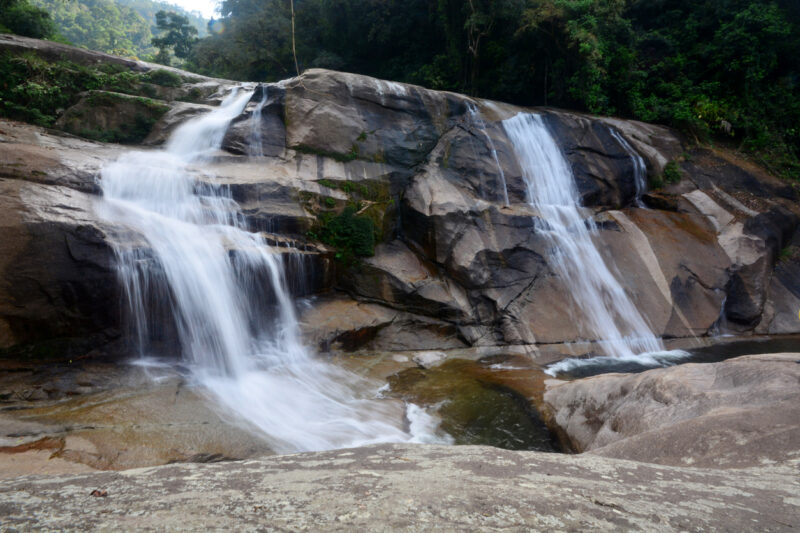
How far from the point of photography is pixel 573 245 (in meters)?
11.0

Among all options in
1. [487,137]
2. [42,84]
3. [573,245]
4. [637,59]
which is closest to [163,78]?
[42,84]

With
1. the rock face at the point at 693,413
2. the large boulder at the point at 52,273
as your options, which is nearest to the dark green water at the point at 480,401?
the rock face at the point at 693,413

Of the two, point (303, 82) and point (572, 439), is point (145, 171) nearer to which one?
point (303, 82)

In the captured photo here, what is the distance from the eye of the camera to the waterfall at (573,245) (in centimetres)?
994

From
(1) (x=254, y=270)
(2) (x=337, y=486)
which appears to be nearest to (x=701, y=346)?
(1) (x=254, y=270)

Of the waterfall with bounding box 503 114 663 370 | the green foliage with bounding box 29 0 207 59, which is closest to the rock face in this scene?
the waterfall with bounding box 503 114 663 370

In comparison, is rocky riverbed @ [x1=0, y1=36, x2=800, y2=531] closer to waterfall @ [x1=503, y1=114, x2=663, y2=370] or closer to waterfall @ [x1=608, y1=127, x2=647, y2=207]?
waterfall @ [x1=608, y1=127, x2=647, y2=207]

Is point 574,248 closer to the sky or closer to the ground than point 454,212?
closer to the ground

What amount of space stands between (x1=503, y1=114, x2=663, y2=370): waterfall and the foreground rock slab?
7679 millimetres

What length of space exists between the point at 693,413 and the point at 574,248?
7.13 meters

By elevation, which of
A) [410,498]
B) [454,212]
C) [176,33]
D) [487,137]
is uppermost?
[176,33]

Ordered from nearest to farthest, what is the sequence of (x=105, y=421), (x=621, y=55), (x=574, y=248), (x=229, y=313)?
(x=105, y=421) → (x=229, y=313) → (x=574, y=248) → (x=621, y=55)

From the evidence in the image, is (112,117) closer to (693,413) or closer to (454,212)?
(454,212)

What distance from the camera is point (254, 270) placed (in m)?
8.23
